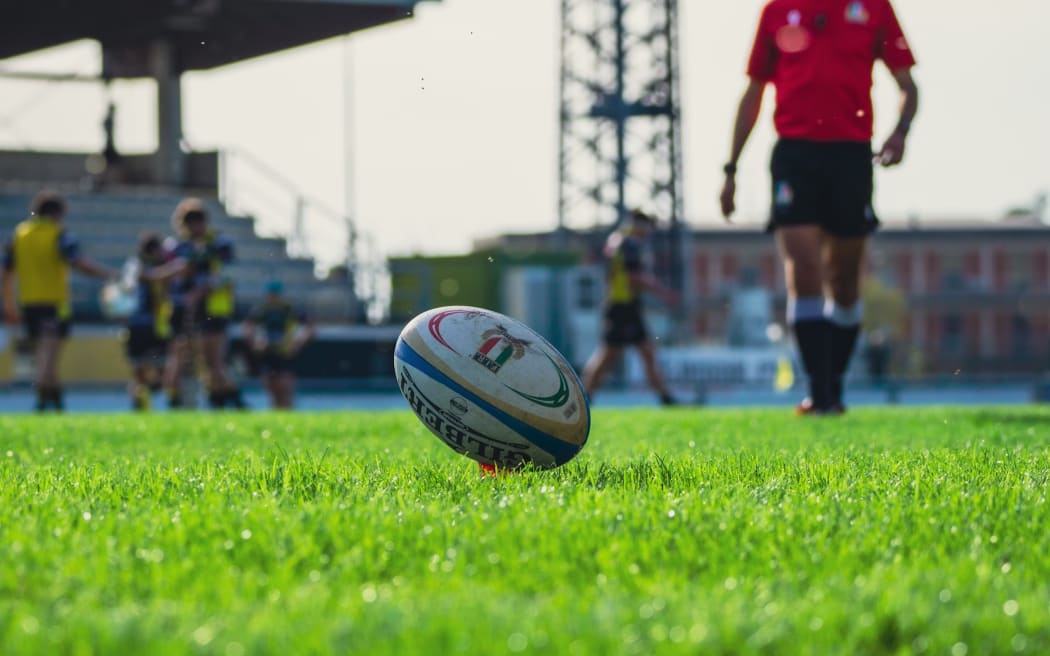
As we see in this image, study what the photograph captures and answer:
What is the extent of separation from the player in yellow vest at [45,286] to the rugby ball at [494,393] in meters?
8.96

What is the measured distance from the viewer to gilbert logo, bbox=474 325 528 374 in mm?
4113

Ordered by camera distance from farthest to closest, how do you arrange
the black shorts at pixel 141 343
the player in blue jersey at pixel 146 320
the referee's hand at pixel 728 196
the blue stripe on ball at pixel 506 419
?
the black shorts at pixel 141 343 → the player in blue jersey at pixel 146 320 → the referee's hand at pixel 728 196 → the blue stripe on ball at pixel 506 419

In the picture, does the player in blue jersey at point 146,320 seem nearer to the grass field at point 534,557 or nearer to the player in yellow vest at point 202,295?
the player in yellow vest at point 202,295

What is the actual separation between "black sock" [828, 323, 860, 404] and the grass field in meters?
3.55

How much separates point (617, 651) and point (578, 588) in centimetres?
49

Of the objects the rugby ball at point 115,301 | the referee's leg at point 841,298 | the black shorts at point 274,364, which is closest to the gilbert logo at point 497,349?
the referee's leg at point 841,298

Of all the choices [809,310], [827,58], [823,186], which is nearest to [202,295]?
[809,310]

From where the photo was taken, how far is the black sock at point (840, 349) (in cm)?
822

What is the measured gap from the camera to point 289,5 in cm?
2747

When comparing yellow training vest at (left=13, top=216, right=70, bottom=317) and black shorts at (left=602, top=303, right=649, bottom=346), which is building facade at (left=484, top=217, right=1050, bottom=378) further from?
yellow training vest at (left=13, top=216, right=70, bottom=317)

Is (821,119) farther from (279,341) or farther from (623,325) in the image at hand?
(279,341)

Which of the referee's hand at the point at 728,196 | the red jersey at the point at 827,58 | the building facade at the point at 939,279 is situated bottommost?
the building facade at the point at 939,279

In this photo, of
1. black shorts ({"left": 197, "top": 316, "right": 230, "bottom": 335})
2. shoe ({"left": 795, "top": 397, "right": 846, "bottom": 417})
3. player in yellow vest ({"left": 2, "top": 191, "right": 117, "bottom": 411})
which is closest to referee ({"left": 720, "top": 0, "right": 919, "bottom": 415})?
shoe ({"left": 795, "top": 397, "right": 846, "bottom": 417})

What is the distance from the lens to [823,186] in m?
7.70
